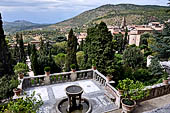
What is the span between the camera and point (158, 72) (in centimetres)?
1545

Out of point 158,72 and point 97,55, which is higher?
point 97,55

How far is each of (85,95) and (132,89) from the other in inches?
129

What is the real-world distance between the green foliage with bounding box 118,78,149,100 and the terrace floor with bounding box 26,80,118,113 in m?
1.17

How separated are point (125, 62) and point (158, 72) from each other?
9.65 m

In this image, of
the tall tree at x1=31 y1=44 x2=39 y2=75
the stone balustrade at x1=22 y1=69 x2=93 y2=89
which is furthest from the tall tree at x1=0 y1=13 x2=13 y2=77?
the stone balustrade at x1=22 y1=69 x2=93 y2=89

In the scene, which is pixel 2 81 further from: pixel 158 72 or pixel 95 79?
pixel 158 72

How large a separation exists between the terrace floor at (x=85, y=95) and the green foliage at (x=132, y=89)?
117cm

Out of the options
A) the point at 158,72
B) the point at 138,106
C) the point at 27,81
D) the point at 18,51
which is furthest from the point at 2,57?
the point at 18,51

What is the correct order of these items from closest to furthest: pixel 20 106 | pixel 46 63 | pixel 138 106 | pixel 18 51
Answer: pixel 20 106
pixel 138 106
pixel 46 63
pixel 18 51

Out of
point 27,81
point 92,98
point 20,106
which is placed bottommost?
point 92,98

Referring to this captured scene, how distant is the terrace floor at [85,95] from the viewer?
7051 mm

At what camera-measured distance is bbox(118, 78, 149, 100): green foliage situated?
6.13 m

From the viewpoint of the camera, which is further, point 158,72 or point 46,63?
point 46,63

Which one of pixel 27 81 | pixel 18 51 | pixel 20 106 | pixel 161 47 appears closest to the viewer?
pixel 20 106
